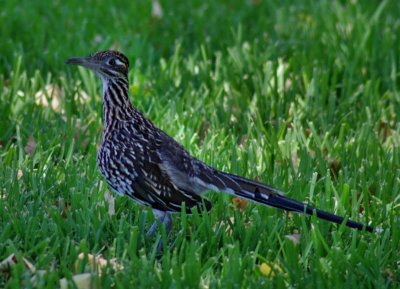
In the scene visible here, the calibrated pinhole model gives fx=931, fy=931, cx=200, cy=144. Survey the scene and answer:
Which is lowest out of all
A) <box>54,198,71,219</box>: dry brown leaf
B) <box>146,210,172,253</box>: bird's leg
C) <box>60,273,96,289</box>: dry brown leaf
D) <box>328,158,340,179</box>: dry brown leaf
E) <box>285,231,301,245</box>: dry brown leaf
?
<box>60,273,96,289</box>: dry brown leaf

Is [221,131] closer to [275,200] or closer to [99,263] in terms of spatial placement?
[275,200]

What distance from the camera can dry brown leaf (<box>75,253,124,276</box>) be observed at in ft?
14.5

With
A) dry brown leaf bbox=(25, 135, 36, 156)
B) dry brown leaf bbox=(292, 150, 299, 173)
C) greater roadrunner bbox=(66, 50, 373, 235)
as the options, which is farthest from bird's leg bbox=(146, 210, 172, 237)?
dry brown leaf bbox=(25, 135, 36, 156)

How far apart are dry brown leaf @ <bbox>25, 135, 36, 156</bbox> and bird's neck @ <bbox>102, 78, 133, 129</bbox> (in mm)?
852

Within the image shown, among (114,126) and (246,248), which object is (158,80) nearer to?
(114,126)

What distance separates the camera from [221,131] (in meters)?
6.47

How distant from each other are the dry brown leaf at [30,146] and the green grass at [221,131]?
3cm

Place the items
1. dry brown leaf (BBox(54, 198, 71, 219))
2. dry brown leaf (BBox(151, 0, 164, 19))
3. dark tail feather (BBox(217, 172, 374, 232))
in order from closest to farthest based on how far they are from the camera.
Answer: dark tail feather (BBox(217, 172, 374, 232)) < dry brown leaf (BBox(54, 198, 71, 219)) < dry brown leaf (BBox(151, 0, 164, 19))

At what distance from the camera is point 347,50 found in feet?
27.1

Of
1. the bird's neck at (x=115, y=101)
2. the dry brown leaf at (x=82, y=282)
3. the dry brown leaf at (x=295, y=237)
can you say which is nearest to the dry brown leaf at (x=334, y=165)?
the dry brown leaf at (x=295, y=237)

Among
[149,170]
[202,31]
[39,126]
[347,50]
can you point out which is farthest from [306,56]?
[149,170]

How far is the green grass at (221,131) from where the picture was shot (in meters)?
4.62

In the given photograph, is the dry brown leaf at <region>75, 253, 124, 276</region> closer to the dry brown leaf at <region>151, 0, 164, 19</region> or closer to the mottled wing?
the mottled wing

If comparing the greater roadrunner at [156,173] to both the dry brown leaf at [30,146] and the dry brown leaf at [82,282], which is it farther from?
the dry brown leaf at [30,146]
